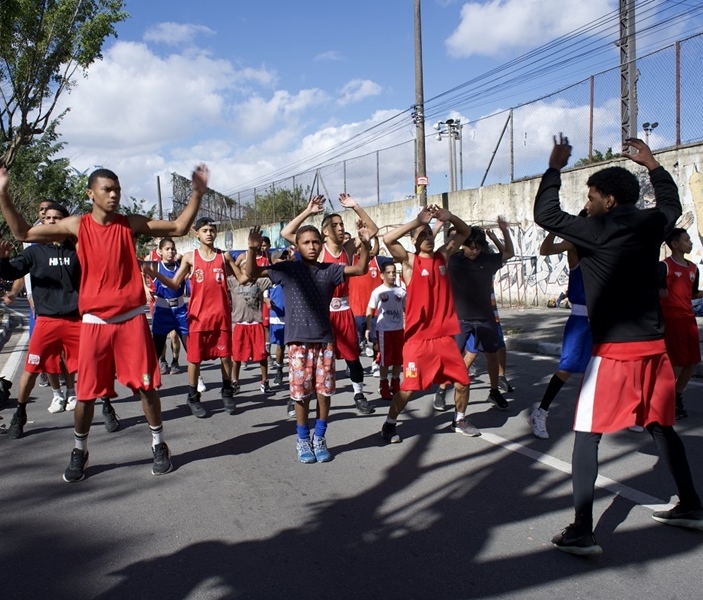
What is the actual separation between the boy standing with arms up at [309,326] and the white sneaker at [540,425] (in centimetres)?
181

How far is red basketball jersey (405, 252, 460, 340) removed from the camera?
549 cm

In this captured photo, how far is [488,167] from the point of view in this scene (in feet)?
64.7

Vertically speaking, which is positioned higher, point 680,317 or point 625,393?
point 680,317

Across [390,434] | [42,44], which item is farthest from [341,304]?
[42,44]

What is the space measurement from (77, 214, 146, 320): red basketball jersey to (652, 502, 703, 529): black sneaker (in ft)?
11.9

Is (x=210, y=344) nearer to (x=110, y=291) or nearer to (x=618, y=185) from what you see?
(x=110, y=291)

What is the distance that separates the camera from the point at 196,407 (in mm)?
6879

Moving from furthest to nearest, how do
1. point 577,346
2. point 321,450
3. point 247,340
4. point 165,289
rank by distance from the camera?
point 165,289 → point 247,340 → point 577,346 → point 321,450

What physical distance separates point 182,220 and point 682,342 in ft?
14.8

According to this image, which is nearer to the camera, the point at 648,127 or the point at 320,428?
the point at 320,428

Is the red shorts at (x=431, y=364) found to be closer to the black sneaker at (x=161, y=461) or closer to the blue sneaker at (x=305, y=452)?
the blue sneaker at (x=305, y=452)

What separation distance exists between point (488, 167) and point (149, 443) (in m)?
16.0

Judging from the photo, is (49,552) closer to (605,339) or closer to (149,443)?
(149,443)

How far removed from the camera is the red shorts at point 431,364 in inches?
213
